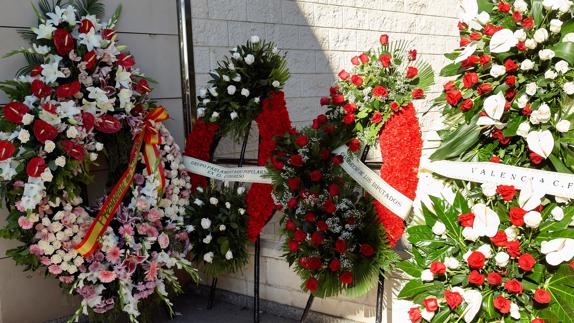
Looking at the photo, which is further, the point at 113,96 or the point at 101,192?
the point at 101,192

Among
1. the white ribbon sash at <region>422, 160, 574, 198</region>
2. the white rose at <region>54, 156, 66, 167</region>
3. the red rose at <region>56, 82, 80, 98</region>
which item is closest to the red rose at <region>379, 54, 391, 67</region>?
the white ribbon sash at <region>422, 160, 574, 198</region>

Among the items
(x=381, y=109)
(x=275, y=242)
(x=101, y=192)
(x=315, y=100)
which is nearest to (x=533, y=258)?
(x=381, y=109)

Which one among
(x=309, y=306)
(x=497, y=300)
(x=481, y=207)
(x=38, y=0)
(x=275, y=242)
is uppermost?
(x=38, y=0)

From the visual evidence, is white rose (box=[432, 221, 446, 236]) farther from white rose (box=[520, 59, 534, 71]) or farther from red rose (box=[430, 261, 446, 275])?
white rose (box=[520, 59, 534, 71])

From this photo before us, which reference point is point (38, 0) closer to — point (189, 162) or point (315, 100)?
point (189, 162)

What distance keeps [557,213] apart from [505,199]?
0.62 ft

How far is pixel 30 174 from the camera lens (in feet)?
9.11

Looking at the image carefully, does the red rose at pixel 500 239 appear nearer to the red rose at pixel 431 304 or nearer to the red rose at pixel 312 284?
the red rose at pixel 431 304

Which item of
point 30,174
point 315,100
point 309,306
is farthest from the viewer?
point 315,100

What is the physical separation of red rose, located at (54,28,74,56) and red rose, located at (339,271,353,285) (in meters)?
1.94

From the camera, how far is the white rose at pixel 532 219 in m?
1.96

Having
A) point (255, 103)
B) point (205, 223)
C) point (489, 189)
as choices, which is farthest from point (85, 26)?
point (489, 189)

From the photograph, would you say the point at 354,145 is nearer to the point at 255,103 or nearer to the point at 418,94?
the point at 418,94

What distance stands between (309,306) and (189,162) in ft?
4.31
